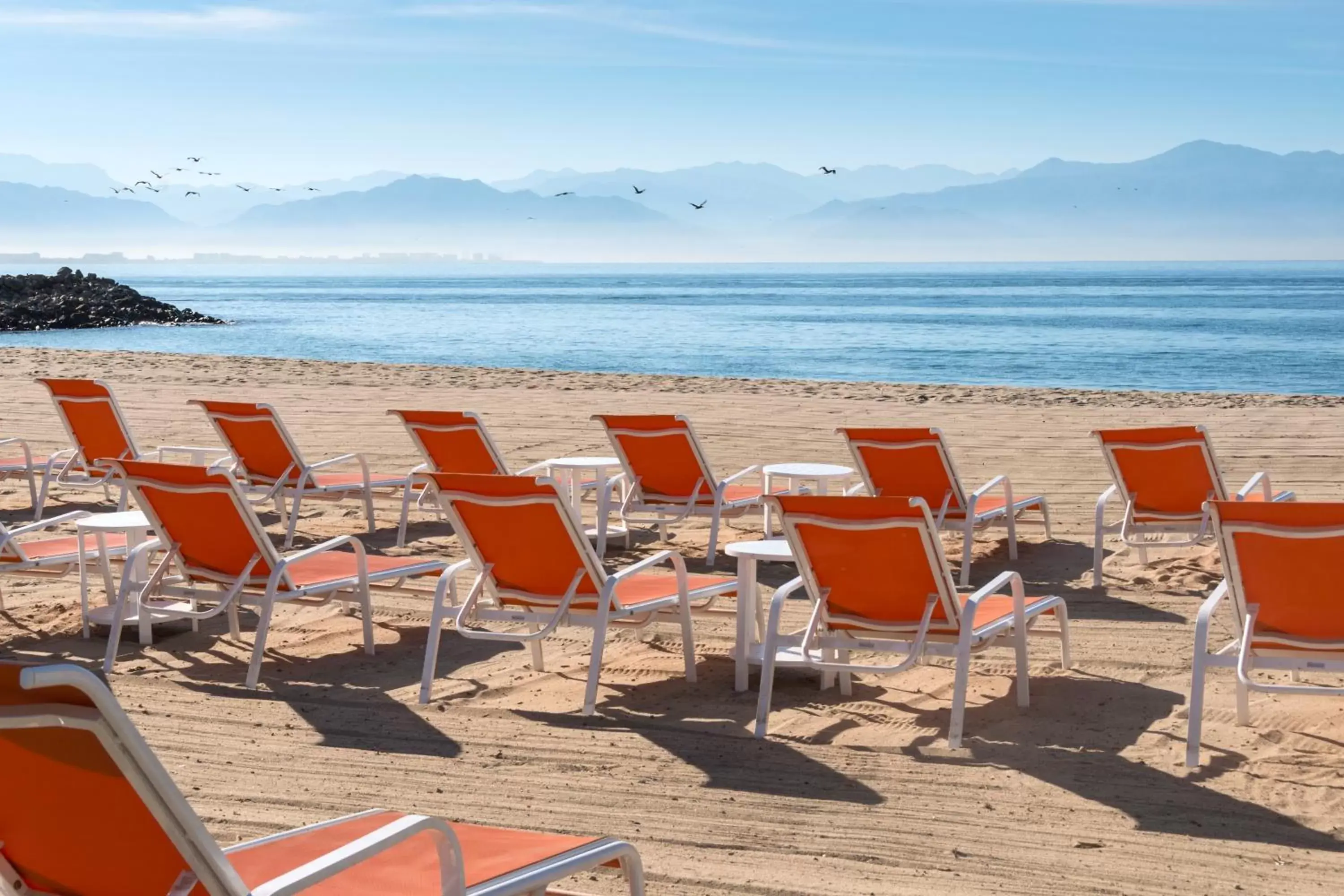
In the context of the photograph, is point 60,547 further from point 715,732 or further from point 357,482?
point 715,732

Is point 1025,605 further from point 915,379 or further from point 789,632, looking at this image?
point 915,379

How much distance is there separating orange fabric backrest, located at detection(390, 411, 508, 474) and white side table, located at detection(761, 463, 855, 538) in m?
1.43

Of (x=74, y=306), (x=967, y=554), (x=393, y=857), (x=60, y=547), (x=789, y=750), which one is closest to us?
(x=393, y=857)

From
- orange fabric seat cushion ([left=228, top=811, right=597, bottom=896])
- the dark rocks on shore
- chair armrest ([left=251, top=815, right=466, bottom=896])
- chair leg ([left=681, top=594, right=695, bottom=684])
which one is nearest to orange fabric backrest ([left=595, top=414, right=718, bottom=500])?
chair leg ([left=681, top=594, right=695, bottom=684])

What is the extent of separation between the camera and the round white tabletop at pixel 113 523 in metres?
6.25

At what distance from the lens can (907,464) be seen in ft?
24.4

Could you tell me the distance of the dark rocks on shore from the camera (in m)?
53.3

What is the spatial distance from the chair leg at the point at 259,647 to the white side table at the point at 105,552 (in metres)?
0.83

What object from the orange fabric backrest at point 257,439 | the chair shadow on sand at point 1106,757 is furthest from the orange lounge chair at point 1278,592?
the orange fabric backrest at point 257,439

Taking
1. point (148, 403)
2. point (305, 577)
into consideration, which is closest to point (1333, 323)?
point (148, 403)

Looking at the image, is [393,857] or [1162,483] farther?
[1162,483]

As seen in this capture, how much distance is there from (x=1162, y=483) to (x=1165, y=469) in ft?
0.27

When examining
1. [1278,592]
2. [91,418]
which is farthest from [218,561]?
[91,418]

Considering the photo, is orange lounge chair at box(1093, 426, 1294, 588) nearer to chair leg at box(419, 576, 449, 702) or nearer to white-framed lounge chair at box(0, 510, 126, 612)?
chair leg at box(419, 576, 449, 702)
